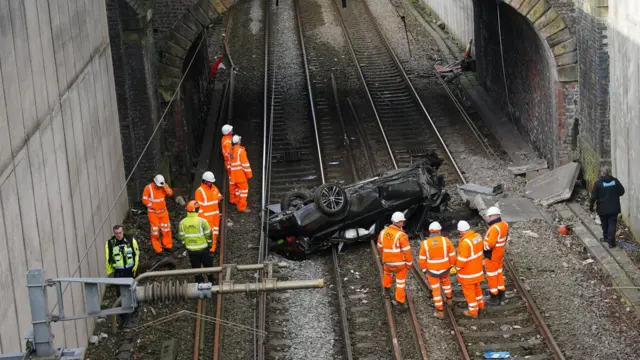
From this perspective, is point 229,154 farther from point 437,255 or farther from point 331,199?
point 437,255

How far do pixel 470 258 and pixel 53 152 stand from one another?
17.9 feet

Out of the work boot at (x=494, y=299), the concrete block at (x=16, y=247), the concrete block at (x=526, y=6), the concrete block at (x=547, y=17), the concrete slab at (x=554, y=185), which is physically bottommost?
the work boot at (x=494, y=299)

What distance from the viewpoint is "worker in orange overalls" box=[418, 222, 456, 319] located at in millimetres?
13094

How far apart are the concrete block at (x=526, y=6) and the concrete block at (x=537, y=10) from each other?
0.05 m

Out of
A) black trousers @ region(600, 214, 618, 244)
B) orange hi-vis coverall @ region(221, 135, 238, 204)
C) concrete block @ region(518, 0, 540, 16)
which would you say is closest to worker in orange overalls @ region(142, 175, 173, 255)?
orange hi-vis coverall @ region(221, 135, 238, 204)

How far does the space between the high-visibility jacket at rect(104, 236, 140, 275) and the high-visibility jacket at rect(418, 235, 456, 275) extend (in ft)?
12.6

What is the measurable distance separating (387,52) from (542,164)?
1042 centimetres

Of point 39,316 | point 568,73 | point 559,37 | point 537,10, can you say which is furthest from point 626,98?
point 39,316

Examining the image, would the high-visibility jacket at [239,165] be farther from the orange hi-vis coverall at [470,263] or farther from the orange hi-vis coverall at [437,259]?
the orange hi-vis coverall at [470,263]

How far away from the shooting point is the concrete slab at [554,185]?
17.7 metres

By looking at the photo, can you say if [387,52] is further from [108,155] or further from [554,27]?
[108,155]

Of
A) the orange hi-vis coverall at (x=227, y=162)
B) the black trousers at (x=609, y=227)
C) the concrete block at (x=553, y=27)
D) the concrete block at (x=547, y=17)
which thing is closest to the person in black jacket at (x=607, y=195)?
the black trousers at (x=609, y=227)

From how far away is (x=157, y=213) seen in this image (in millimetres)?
16219

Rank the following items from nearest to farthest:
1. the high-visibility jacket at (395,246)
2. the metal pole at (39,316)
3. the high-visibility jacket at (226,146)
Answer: the metal pole at (39,316) → the high-visibility jacket at (395,246) → the high-visibility jacket at (226,146)
